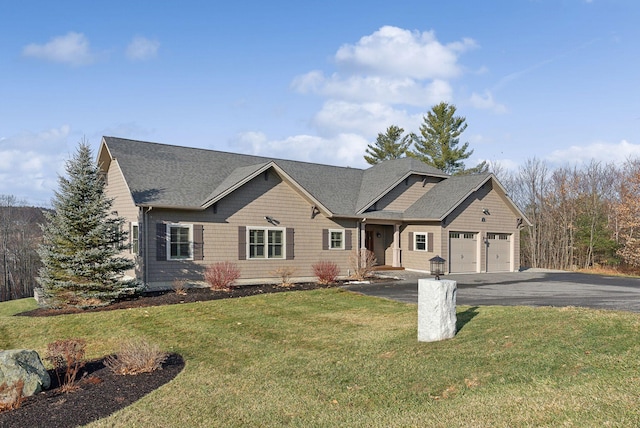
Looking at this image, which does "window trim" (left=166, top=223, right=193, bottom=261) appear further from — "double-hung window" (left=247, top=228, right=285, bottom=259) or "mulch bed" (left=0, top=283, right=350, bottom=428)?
"mulch bed" (left=0, top=283, right=350, bottom=428)

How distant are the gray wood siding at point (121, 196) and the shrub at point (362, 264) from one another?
8.88 metres

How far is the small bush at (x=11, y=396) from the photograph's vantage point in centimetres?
591

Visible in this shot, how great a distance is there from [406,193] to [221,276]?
11.7m

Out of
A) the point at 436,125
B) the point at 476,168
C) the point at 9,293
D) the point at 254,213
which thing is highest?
the point at 436,125

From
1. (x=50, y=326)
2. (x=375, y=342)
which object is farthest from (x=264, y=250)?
(x=375, y=342)

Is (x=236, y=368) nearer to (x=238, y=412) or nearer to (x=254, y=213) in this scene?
(x=238, y=412)

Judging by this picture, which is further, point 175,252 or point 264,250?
point 264,250

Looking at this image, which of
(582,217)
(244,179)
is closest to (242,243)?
(244,179)

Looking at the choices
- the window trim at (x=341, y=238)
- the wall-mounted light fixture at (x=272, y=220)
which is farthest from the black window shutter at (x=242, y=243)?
the window trim at (x=341, y=238)

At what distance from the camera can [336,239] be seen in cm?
2070

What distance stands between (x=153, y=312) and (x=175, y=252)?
482 cm

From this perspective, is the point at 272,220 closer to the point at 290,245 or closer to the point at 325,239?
the point at 290,245

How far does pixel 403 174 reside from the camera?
2331 cm

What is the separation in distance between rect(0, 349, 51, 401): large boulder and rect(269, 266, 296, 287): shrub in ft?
34.4
